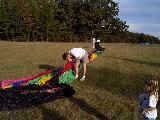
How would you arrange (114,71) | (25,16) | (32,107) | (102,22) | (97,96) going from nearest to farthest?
(32,107), (97,96), (114,71), (25,16), (102,22)

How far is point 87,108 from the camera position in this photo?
12164 millimetres

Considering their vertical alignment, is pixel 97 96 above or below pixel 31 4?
below

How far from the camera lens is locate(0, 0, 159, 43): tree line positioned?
267 ft

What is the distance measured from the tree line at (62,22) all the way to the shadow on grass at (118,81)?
6272cm

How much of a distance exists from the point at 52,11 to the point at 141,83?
73.3m

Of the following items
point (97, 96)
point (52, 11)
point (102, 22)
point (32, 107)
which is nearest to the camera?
point (32, 107)

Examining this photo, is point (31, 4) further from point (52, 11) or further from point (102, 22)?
point (102, 22)

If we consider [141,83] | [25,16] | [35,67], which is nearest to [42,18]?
[25,16]

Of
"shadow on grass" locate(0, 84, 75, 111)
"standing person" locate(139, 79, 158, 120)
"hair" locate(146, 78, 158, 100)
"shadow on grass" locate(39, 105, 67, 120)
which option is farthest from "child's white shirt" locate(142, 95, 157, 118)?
"shadow on grass" locate(0, 84, 75, 111)

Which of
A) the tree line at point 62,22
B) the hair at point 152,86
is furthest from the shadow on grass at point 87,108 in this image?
the tree line at point 62,22

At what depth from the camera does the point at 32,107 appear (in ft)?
40.5

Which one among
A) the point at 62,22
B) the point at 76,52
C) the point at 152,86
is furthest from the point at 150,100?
the point at 62,22

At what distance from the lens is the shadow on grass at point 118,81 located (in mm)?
14570

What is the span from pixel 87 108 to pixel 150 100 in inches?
171
